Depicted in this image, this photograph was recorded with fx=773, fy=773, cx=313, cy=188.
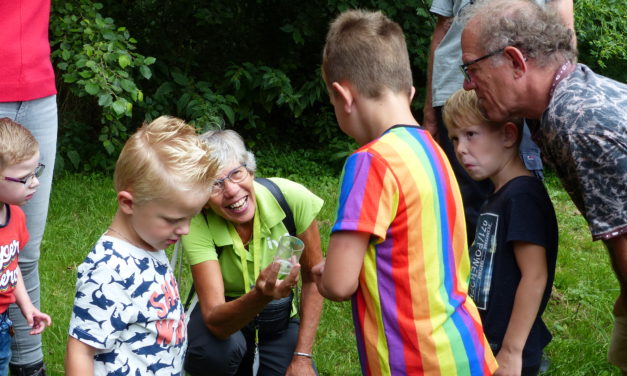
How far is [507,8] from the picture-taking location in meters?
2.55

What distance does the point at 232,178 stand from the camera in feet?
9.29

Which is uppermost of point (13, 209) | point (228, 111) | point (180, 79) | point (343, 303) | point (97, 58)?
point (13, 209)

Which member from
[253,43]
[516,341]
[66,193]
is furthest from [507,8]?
[253,43]

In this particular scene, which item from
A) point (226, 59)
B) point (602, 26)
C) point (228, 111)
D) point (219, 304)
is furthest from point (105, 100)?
point (602, 26)

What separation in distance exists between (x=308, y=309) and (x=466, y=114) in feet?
3.27

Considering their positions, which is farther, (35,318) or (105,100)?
(105,100)

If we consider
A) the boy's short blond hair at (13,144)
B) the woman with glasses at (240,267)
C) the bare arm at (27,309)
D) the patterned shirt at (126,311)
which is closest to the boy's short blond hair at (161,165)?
the patterned shirt at (126,311)

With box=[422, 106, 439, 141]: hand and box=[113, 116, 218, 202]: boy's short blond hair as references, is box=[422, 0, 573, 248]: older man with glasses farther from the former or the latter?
box=[113, 116, 218, 202]: boy's short blond hair

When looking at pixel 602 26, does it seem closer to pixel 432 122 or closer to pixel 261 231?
pixel 432 122

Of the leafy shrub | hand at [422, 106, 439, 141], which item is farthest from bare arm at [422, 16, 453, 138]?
the leafy shrub

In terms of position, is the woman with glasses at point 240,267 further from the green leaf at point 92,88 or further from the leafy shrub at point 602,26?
the leafy shrub at point 602,26

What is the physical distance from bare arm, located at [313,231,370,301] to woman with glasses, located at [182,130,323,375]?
1.96ft

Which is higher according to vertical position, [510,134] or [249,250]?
[510,134]

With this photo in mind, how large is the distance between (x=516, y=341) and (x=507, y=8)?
1.12 m
